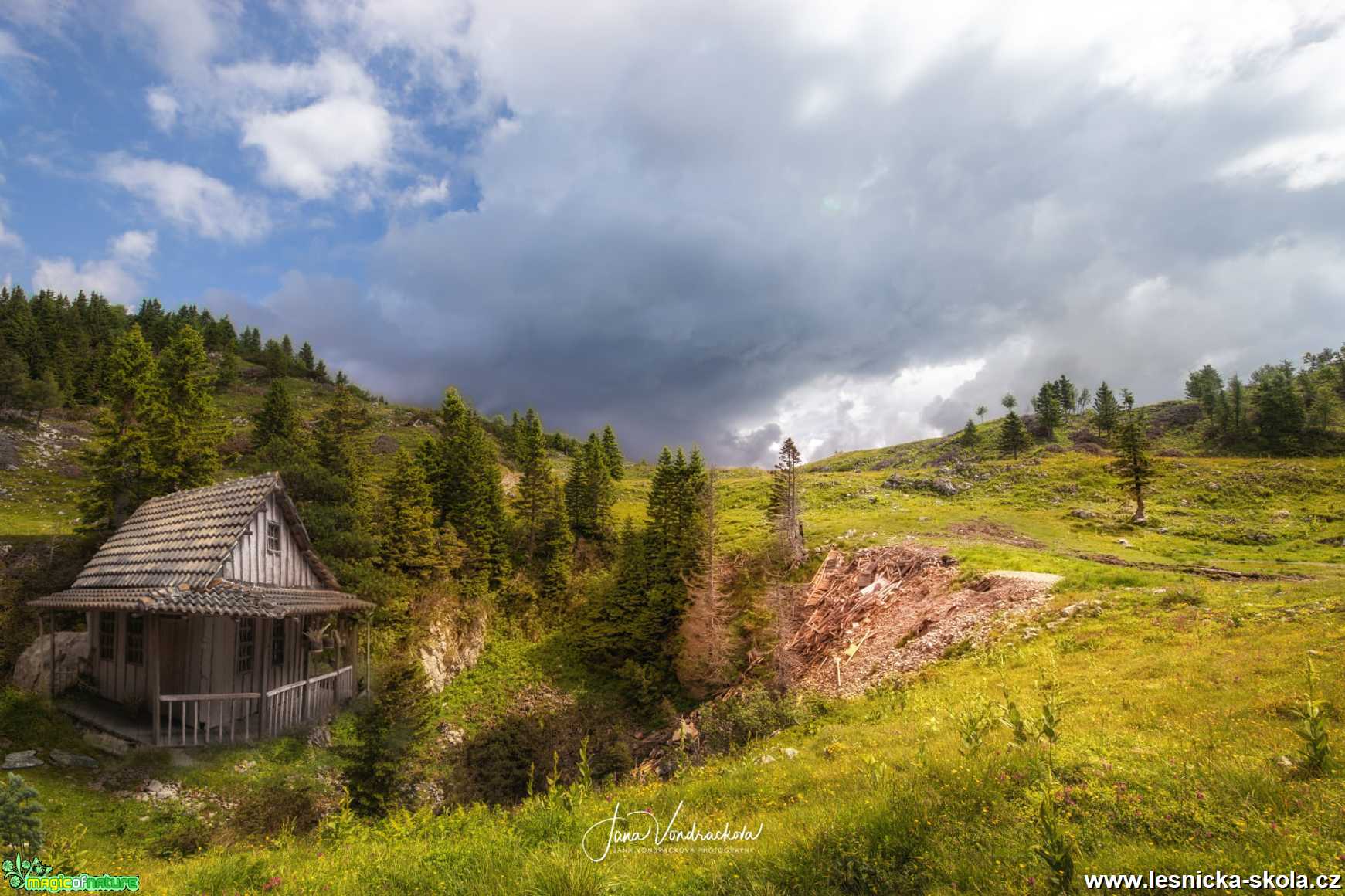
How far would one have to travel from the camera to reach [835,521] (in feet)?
162

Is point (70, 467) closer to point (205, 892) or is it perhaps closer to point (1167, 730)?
point (205, 892)

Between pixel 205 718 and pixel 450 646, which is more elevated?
pixel 205 718

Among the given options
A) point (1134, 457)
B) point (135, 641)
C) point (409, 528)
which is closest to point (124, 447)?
point (135, 641)

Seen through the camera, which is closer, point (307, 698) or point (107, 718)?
point (107, 718)

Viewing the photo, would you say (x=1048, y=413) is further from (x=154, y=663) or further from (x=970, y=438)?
(x=154, y=663)

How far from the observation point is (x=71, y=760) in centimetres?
1476

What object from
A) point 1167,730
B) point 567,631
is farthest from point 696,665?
point 1167,730

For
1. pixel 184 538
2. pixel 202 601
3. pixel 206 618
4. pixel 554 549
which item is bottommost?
pixel 554 549

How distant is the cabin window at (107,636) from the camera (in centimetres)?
1941

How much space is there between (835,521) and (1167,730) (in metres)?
40.0

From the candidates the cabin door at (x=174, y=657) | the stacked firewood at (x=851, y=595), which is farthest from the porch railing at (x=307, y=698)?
the stacked firewood at (x=851, y=595)

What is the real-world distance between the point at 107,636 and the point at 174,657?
493cm

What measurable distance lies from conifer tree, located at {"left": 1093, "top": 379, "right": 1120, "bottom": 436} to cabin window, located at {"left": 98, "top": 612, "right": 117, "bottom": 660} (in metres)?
131

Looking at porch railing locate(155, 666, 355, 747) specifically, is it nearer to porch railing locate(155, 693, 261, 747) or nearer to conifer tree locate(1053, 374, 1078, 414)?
porch railing locate(155, 693, 261, 747)
